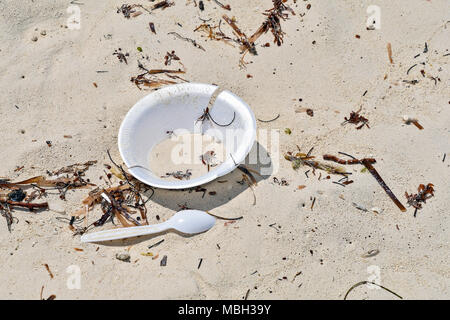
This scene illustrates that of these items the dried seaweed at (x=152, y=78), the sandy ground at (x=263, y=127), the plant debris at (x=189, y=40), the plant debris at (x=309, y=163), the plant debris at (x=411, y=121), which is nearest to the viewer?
the sandy ground at (x=263, y=127)

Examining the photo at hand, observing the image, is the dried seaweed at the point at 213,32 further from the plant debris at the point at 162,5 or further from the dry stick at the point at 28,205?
the dry stick at the point at 28,205

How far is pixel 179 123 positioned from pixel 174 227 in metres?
0.93

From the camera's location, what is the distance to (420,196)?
3242mm

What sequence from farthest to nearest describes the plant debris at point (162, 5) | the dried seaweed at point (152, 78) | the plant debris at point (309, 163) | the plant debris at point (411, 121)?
the plant debris at point (162, 5) → the dried seaweed at point (152, 78) → the plant debris at point (411, 121) → the plant debris at point (309, 163)

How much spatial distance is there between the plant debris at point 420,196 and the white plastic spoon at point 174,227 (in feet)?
5.19

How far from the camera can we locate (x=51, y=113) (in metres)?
3.65

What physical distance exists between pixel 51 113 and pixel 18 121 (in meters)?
0.29

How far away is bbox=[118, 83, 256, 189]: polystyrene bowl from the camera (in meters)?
3.02

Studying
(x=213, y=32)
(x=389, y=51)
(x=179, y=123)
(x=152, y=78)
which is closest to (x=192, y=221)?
(x=179, y=123)

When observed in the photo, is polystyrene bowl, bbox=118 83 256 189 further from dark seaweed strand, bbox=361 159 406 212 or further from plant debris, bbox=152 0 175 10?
plant debris, bbox=152 0 175 10

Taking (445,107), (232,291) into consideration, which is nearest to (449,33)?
(445,107)

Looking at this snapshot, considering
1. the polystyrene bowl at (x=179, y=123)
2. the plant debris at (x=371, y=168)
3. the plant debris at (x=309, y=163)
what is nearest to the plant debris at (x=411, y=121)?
the plant debris at (x=371, y=168)

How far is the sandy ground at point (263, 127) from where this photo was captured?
9.82 ft

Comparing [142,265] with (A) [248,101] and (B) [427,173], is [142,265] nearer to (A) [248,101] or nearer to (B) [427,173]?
(A) [248,101]
